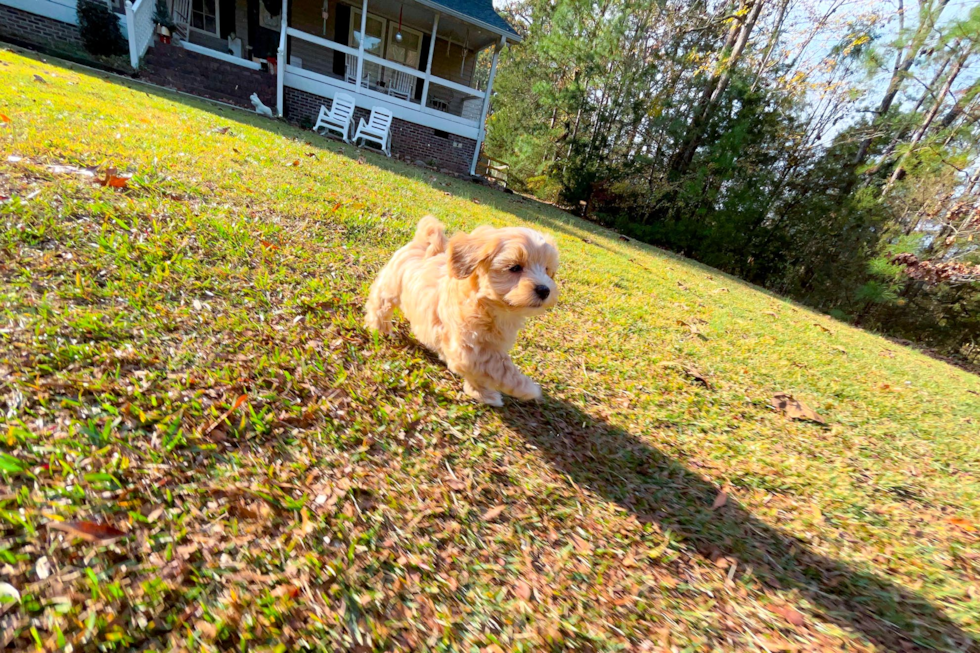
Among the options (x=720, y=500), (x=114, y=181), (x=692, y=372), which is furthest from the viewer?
(x=692, y=372)

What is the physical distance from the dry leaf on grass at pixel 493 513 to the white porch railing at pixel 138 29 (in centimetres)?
1781

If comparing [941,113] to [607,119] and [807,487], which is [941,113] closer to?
[607,119]

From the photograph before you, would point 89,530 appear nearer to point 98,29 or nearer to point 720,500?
point 720,500

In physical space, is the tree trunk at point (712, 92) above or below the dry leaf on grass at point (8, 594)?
above

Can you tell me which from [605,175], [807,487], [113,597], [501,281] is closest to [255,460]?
[113,597]

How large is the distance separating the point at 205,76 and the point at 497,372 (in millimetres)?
17171

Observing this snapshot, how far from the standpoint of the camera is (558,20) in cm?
1623

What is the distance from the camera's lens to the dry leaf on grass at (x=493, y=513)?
88.4 inches

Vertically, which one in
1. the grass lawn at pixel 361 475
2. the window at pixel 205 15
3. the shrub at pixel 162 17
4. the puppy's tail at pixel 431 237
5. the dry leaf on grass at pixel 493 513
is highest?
the window at pixel 205 15

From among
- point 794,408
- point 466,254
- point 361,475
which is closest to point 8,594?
point 361,475

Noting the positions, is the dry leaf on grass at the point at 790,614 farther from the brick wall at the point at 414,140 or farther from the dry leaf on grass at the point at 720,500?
the brick wall at the point at 414,140

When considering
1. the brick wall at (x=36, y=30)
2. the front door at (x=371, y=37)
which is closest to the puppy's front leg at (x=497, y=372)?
the front door at (x=371, y=37)

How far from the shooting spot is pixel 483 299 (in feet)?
9.11

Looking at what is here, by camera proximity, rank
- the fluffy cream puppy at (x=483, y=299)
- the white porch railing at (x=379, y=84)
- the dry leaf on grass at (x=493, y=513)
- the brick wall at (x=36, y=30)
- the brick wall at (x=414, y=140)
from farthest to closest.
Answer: the brick wall at (x=414, y=140)
the white porch railing at (x=379, y=84)
the brick wall at (x=36, y=30)
the fluffy cream puppy at (x=483, y=299)
the dry leaf on grass at (x=493, y=513)
